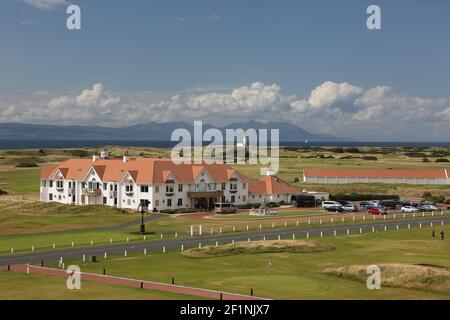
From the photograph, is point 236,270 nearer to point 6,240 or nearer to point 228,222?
point 6,240

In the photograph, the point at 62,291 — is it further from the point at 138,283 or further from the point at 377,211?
the point at 377,211

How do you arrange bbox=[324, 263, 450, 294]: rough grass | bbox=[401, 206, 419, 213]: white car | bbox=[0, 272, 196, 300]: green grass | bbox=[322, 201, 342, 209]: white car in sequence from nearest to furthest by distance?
bbox=[0, 272, 196, 300]: green grass
bbox=[324, 263, 450, 294]: rough grass
bbox=[401, 206, 419, 213]: white car
bbox=[322, 201, 342, 209]: white car

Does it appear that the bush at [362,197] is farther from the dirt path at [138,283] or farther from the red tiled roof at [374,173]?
the dirt path at [138,283]

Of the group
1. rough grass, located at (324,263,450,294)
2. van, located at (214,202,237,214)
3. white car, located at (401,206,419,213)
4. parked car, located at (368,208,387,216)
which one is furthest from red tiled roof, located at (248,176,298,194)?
rough grass, located at (324,263,450,294)

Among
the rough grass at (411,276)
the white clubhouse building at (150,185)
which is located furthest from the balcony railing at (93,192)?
the rough grass at (411,276)

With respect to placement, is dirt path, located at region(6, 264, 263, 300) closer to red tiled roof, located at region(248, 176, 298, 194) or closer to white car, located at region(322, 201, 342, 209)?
white car, located at region(322, 201, 342, 209)
